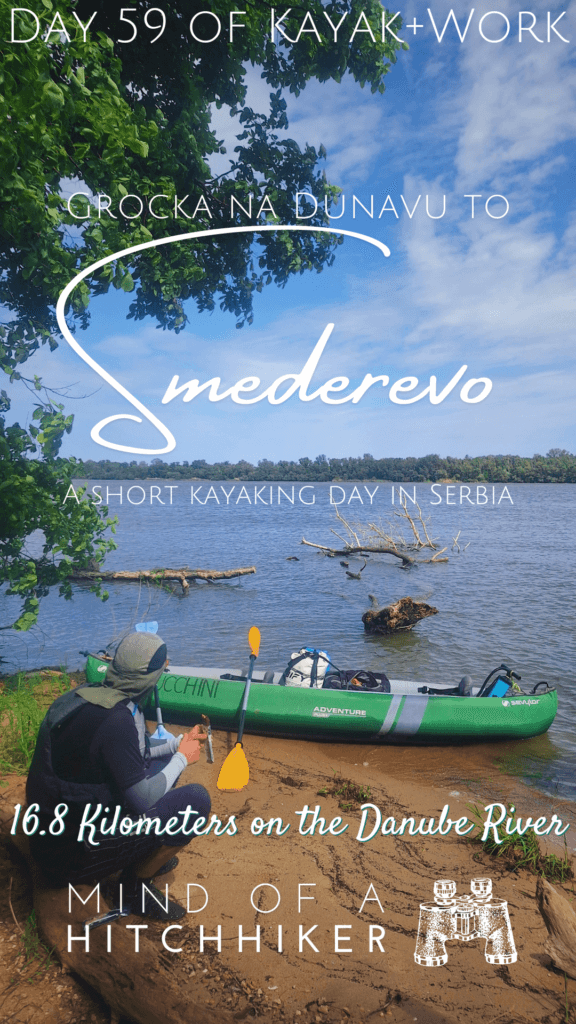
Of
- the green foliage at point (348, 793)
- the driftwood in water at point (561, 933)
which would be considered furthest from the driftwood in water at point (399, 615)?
the driftwood in water at point (561, 933)

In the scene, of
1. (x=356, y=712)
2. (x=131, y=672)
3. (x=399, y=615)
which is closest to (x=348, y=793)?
(x=356, y=712)

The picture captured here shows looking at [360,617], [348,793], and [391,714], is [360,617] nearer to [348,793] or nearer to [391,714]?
[391,714]

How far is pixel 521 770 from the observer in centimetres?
680

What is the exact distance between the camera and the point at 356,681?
7559 millimetres

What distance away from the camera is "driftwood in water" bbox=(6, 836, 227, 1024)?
239cm

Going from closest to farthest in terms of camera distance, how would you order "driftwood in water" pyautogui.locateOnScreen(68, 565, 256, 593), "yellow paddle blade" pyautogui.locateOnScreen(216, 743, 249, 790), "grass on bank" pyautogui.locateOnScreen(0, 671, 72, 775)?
1. "grass on bank" pyautogui.locateOnScreen(0, 671, 72, 775)
2. "yellow paddle blade" pyautogui.locateOnScreen(216, 743, 249, 790)
3. "driftwood in water" pyautogui.locateOnScreen(68, 565, 256, 593)

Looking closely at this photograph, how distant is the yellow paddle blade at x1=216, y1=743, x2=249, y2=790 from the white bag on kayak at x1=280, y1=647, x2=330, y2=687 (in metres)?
1.80

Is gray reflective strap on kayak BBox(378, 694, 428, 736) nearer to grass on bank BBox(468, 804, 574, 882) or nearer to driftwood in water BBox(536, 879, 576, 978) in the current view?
Answer: grass on bank BBox(468, 804, 574, 882)

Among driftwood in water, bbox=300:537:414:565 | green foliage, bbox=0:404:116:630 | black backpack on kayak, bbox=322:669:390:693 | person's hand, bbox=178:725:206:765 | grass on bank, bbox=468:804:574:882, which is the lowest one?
grass on bank, bbox=468:804:574:882

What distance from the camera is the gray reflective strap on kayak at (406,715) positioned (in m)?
6.93

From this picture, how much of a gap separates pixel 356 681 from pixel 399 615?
18.3 ft

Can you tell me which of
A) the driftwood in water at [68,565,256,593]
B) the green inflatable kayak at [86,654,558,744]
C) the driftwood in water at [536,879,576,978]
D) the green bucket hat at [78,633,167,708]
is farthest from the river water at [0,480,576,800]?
the green bucket hat at [78,633,167,708]

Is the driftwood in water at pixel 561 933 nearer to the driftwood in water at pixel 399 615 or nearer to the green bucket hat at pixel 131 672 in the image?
the green bucket hat at pixel 131 672

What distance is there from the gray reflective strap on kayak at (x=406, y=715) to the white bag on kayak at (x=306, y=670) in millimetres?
1005
